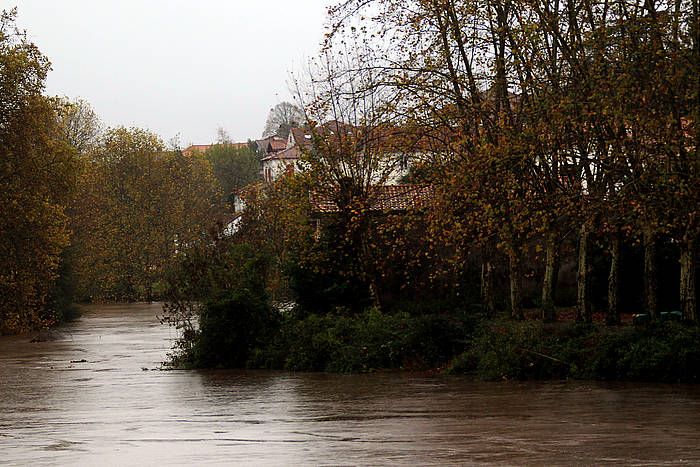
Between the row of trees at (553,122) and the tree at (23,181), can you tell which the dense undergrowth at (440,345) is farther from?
the tree at (23,181)

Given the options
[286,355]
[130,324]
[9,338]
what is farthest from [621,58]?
[130,324]

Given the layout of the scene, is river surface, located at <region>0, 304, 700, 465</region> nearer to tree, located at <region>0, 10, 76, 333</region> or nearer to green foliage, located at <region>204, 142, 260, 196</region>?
tree, located at <region>0, 10, 76, 333</region>

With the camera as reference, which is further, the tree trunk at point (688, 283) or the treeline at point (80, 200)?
Answer: the treeline at point (80, 200)

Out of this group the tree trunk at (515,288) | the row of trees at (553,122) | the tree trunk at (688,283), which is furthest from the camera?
the tree trunk at (515,288)

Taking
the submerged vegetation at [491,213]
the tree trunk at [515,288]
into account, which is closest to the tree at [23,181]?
the submerged vegetation at [491,213]

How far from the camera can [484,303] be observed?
3481 centimetres

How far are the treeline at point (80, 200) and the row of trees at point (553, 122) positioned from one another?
43.6 ft

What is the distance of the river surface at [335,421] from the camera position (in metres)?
11.1

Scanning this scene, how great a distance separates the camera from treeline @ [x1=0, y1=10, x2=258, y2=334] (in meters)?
51.9

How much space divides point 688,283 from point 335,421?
10.9 m

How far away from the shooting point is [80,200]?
7462cm

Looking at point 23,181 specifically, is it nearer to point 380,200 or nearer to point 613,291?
point 380,200

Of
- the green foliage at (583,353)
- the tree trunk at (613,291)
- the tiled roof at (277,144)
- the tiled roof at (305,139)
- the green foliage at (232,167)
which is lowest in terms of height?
the green foliage at (583,353)

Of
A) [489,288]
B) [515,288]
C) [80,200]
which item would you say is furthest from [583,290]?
[80,200]
